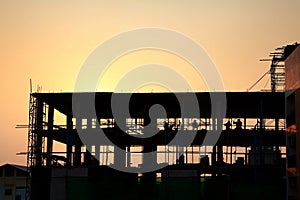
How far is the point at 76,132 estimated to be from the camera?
54.3 m

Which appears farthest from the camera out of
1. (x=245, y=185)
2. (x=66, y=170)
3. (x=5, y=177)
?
(x=5, y=177)

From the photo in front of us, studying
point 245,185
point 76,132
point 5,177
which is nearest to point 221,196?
point 245,185

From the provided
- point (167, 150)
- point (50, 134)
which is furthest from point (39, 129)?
point (167, 150)

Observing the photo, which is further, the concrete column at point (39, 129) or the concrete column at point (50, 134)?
the concrete column at point (50, 134)

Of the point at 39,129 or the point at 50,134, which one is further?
the point at 50,134

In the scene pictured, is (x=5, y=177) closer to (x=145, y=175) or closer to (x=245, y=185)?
(x=145, y=175)

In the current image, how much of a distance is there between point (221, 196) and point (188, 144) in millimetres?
11797

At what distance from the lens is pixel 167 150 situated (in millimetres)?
53906

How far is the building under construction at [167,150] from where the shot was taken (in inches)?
1772

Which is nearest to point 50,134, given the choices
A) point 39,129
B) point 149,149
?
point 39,129

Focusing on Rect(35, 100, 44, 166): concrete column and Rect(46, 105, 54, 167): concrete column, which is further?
Rect(46, 105, 54, 167): concrete column

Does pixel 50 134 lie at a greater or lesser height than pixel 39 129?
lesser

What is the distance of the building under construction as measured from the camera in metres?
45.0

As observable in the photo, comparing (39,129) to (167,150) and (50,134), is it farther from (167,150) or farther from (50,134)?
(167,150)
